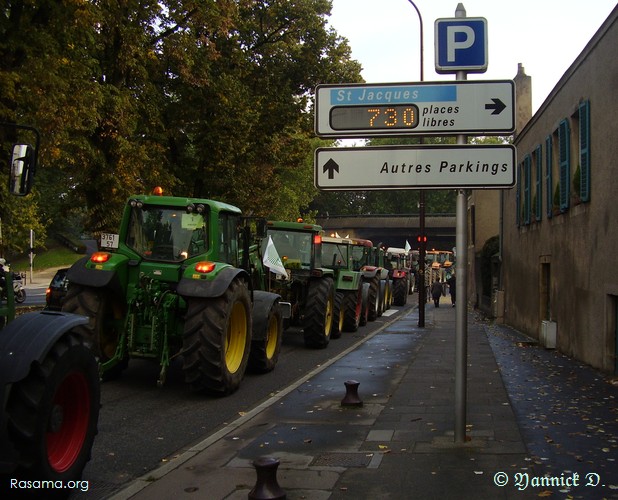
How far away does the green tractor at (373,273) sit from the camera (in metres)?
23.2

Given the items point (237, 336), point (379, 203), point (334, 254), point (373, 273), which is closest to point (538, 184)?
point (334, 254)

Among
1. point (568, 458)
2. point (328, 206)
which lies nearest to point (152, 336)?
point (568, 458)

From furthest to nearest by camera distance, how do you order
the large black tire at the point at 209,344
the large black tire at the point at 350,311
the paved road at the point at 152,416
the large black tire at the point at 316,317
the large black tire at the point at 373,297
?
the large black tire at the point at 373,297 → the large black tire at the point at 350,311 → the large black tire at the point at 316,317 → the large black tire at the point at 209,344 → the paved road at the point at 152,416

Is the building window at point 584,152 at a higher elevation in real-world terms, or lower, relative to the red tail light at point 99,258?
higher

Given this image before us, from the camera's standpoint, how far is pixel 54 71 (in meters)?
13.6

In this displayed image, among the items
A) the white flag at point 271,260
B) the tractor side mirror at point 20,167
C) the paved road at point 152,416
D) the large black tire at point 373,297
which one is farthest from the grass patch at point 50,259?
the tractor side mirror at point 20,167

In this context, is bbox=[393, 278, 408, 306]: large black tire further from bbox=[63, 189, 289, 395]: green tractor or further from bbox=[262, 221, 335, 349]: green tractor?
bbox=[63, 189, 289, 395]: green tractor

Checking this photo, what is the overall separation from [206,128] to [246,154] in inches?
96.3

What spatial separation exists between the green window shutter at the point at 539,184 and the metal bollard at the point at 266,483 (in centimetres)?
1274

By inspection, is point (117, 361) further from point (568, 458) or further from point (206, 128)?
point (206, 128)

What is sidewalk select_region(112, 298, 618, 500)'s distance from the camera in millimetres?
5090

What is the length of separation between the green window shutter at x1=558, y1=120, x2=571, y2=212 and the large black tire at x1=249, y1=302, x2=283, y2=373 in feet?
19.0

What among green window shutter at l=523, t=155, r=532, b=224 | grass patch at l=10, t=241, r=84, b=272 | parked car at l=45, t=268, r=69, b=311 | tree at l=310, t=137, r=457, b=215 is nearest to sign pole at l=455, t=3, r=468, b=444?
parked car at l=45, t=268, r=69, b=311

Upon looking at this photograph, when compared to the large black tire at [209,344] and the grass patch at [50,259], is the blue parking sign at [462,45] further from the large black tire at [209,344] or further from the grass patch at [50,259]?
the grass patch at [50,259]
